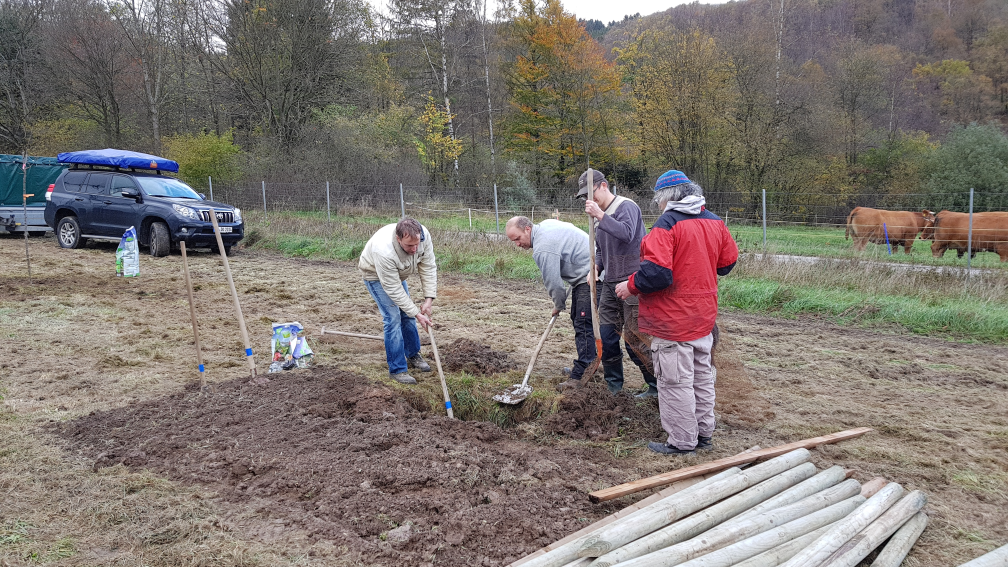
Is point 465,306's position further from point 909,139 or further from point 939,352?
point 909,139

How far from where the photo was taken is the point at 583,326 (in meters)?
5.43

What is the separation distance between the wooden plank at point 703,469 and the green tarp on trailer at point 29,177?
1831 cm

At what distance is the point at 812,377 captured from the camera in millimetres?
5852

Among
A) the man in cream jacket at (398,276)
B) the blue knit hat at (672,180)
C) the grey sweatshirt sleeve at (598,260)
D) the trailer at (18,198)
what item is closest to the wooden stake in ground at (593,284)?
the grey sweatshirt sleeve at (598,260)

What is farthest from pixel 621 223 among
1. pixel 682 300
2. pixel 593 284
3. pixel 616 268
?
pixel 682 300

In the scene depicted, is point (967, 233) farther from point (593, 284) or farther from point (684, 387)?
point (684, 387)

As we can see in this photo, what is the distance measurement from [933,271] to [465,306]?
24.1 ft

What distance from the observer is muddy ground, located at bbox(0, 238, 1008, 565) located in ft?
10.5

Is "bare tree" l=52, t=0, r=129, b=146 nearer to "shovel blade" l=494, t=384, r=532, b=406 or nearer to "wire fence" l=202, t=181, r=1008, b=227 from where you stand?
"wire fence" l=202, t=181, r=1008, b=227

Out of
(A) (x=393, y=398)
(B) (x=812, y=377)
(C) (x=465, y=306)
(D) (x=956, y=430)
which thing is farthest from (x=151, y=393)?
(D) (x=956, y=430)

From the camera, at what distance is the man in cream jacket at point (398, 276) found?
5.36m

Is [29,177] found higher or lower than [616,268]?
higher

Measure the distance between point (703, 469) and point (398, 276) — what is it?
9.87 feet

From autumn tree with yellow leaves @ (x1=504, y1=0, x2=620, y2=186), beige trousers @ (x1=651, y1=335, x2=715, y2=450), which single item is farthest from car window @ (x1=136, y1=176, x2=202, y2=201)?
autumn tree with yellow leaves @ (x1=504, y1=0, x2=620, y2=186)
